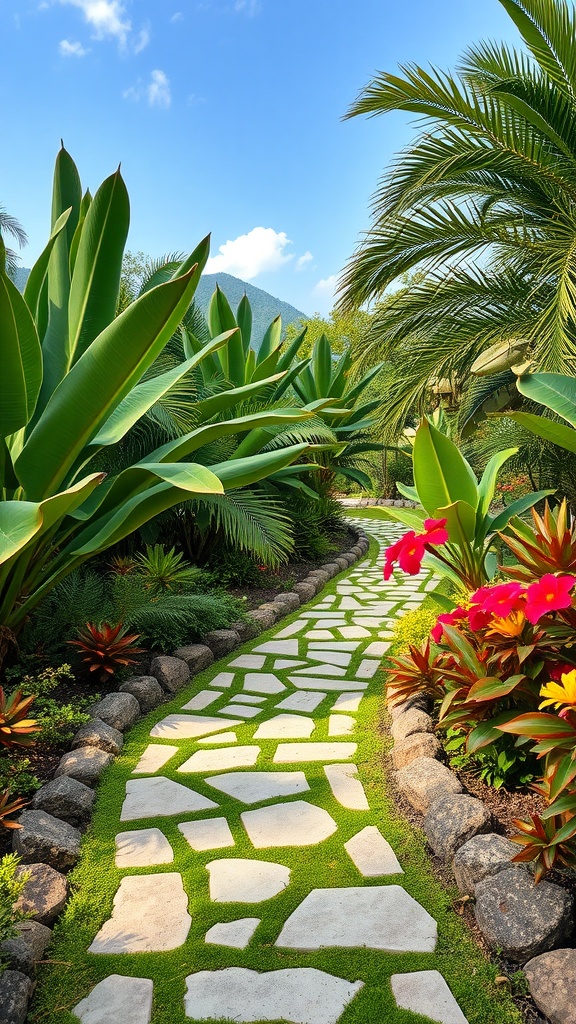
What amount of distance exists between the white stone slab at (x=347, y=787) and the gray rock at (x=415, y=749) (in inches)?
8.0

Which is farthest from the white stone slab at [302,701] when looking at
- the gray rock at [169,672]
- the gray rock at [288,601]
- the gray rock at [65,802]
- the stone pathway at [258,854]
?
the gray rock at [288,601]

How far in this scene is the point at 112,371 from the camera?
2.69 meters

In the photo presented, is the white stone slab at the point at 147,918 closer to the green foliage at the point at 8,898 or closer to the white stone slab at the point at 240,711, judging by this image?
the green foliage at the point at 8,898

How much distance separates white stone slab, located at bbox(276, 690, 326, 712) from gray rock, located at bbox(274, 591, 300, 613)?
1874 millimetres

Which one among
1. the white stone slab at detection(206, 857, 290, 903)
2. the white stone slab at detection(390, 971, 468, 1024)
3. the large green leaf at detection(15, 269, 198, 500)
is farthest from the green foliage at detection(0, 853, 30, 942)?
the large green leaf at detection(15, 269, 198, 500)

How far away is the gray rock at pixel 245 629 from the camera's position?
4961mm

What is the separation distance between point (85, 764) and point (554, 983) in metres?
1.95

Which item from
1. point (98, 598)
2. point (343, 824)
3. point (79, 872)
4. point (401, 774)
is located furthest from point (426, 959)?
point (98, 598)

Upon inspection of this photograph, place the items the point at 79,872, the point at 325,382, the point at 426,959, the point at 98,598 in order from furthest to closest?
the point at 325,382 → the point at 98,598 → the point at 79,872 → the point at 426,959

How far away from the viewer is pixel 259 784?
286cm

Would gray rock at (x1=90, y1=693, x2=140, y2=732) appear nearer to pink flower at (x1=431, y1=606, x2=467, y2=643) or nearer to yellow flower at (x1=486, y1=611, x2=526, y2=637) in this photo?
pink flower at (x1=431, y1=606, x2=467, y2=643)

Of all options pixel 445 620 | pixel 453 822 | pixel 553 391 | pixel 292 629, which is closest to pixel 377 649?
pixel 292 629

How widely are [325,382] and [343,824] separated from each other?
741 cm

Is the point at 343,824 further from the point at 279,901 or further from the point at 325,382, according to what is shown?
the point at 325,382
